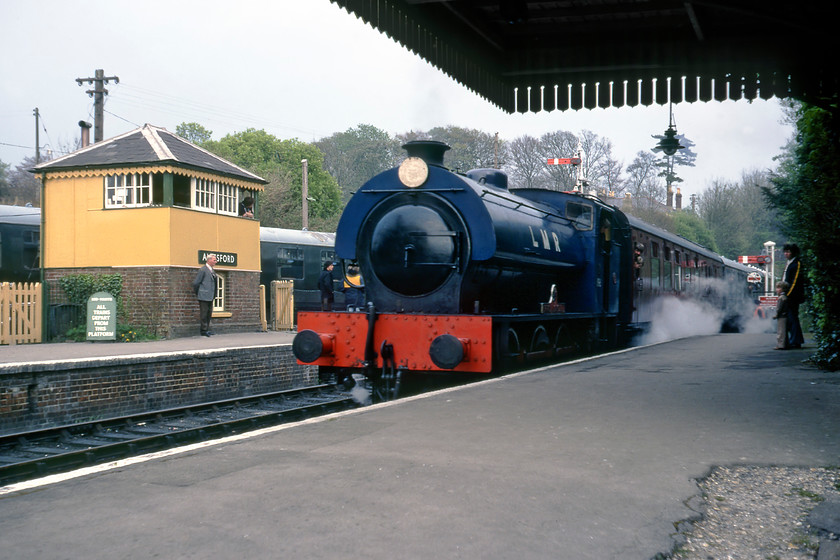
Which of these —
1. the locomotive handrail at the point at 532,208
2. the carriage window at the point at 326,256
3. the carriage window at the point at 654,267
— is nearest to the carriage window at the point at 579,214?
the locomotive handrail at the point at 532,208

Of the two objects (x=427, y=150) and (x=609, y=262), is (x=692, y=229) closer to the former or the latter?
(x=609, y=262)

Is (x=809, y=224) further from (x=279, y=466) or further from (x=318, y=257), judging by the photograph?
(x=318, y=257)

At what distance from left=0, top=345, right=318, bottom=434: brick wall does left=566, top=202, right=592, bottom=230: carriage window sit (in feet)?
18.7

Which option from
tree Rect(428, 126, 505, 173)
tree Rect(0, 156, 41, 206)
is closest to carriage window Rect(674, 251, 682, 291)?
tree Rect(428, 126, 505, 173)

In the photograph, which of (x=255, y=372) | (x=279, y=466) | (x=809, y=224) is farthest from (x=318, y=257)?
(x=279, y=466)

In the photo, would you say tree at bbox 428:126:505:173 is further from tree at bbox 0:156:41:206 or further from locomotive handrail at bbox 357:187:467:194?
locomotive handrail at bbox 357:187:467:194

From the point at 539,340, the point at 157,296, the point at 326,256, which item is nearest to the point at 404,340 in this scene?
the point at 539,340

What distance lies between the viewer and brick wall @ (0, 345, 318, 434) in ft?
31.2

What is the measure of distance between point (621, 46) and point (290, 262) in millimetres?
16963

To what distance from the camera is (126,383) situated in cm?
1073

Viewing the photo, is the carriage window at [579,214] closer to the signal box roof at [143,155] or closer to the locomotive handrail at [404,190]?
the locomotive handrail at [404,190]

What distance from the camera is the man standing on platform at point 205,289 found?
16.2 metres

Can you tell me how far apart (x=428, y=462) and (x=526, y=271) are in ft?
19.1

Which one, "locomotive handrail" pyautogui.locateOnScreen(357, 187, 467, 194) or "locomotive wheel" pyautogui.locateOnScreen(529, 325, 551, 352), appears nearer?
"locomotive handrail" pyautogui.locateOnScreen(357, 187, 467, 194)
